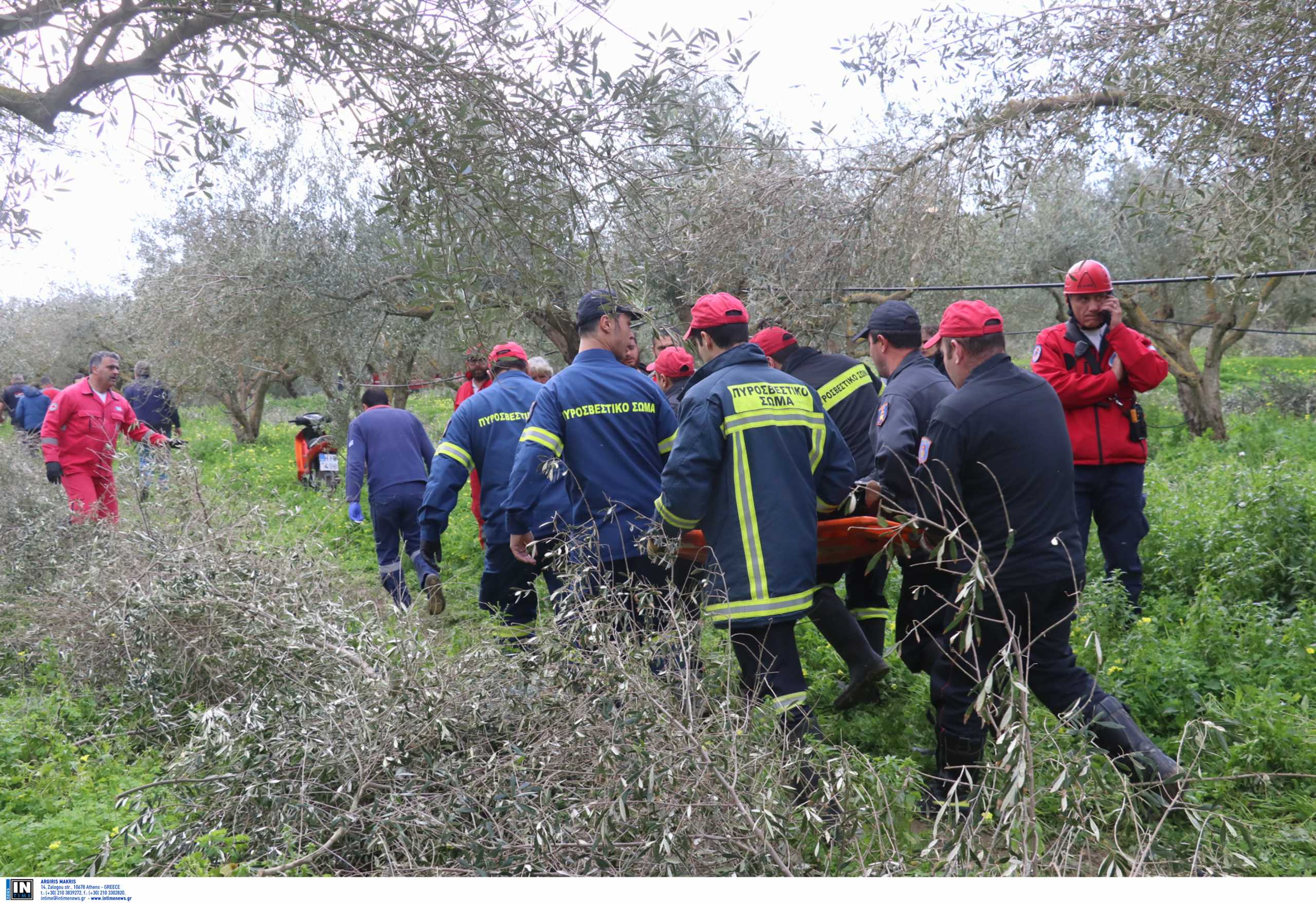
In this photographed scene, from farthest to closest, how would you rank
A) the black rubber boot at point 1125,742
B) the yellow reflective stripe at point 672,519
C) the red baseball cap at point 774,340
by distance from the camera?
the red baseball cap at point 774,340, the yellow reflective stripe at point 672,519, the black rubber boot at point 1125,742

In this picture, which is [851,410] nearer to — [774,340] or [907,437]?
[774,340]

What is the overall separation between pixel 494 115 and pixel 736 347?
133cm

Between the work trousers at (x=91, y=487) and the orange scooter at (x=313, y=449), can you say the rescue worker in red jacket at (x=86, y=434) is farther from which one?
the orange scooter at (x=313, y=449)

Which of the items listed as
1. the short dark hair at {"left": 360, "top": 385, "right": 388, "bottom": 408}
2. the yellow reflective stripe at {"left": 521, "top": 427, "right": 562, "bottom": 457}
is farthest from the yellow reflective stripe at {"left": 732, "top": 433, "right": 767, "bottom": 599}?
the short dark hair at {"left": 360, "top": 385, "right": 388, "bottom": 408}

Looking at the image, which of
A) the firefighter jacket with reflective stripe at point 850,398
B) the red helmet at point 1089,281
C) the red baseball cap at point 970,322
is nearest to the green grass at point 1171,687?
the firefighter jacket with reflective stripe at point 850,398

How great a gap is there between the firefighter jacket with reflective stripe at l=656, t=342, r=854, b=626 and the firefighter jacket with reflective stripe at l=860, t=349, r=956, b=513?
2.01 ft

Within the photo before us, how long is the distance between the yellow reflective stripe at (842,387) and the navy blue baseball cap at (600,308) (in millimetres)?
1268

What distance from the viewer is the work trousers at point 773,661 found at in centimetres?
391

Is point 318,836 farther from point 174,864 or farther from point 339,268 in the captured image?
point 339,268

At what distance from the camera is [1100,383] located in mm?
5344

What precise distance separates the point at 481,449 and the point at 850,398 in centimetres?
217

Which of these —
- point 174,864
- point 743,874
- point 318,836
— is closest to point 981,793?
point 743,874

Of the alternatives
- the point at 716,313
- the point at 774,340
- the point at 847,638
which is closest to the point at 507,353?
the point at 774,340

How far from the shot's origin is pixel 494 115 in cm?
398
